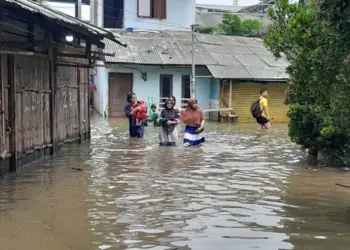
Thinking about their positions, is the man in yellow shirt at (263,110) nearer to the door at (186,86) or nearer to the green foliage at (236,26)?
the door at (186,86)

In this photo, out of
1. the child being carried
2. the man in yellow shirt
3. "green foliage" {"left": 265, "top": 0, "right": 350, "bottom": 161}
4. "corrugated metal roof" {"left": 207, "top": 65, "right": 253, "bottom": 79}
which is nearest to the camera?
"green foliage" {"left": 265, "top": 0, "right": 350, "bottom": 161}

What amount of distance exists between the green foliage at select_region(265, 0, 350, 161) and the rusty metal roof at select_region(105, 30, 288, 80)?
14556 mm

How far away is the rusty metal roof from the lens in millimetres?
27750

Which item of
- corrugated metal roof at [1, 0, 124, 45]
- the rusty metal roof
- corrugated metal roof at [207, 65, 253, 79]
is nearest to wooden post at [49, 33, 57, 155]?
corrugated metal roof at [1, 0, 124, 45]

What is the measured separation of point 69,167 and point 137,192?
3.16 meters

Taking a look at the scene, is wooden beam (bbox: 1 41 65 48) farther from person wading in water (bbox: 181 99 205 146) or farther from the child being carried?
the child being carried

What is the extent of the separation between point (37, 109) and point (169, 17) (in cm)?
2130

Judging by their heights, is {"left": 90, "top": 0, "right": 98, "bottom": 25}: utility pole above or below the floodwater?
above

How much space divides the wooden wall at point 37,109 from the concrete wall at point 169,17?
1524 cm

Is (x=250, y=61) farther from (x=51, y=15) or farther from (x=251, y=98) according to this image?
(x=51, y=15)

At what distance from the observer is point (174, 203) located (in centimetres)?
823

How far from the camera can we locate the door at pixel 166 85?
29.2m

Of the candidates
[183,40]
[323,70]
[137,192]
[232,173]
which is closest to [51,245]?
[137,192]

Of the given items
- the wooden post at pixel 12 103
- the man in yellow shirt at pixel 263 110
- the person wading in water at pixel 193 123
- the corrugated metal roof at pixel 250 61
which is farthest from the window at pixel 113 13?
the wooden post at pixel 12 103
